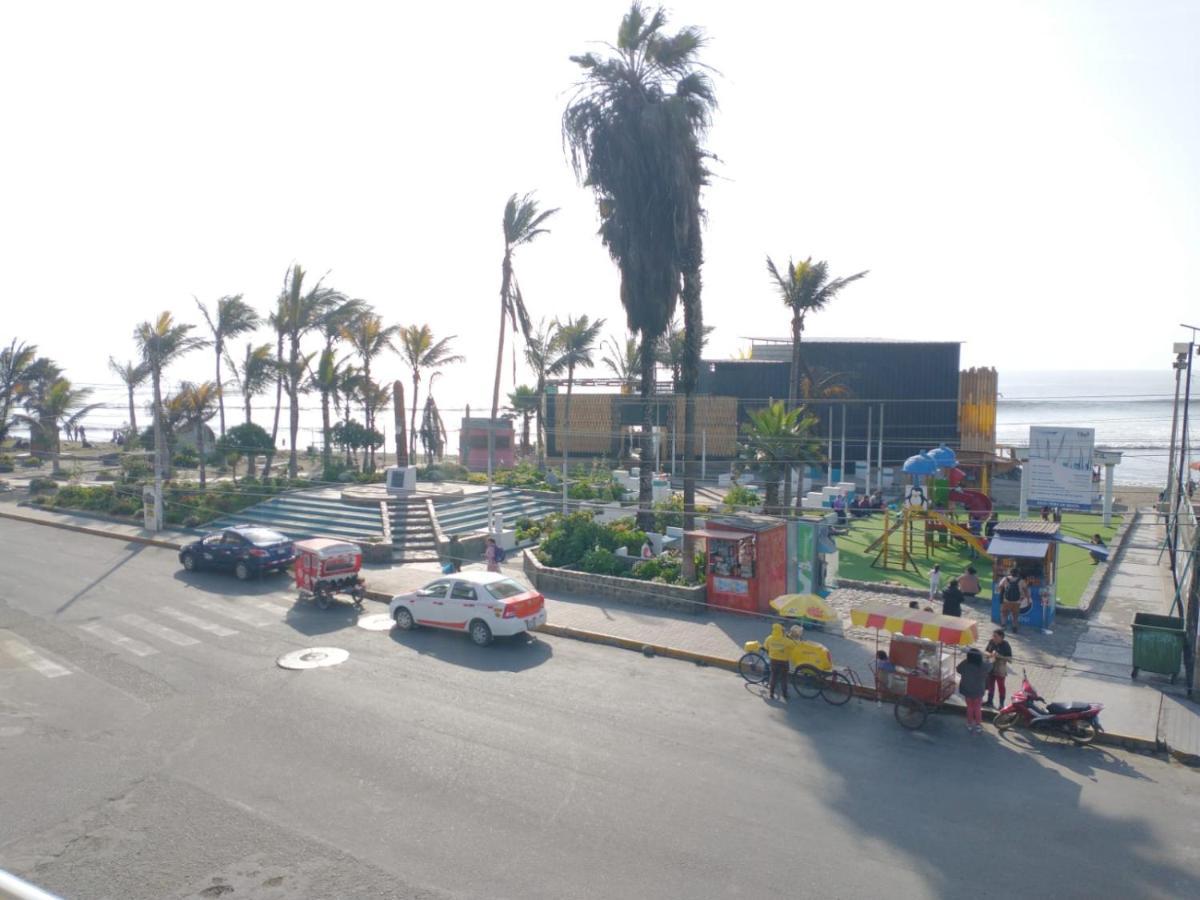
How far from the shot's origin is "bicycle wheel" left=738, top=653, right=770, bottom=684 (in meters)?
15.6

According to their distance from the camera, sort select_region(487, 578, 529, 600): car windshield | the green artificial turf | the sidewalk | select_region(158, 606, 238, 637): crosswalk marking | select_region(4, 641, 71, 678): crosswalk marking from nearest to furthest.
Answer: the sidewalk → select_region(4, 641, 71, 678): crosswalk marking → select_region(487, 578, 529, 600): car windshield → select_region(158, 606, 238, 637): crosswalk marking → the green artificial turf

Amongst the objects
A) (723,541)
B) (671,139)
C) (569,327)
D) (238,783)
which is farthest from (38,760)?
(569,327)

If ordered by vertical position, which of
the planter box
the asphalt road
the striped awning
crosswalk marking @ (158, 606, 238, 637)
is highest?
the striped awning

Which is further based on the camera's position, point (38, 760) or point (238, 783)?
point (38, 760)

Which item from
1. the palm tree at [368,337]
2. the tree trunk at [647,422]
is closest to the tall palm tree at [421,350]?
the palm tree at [368,337]

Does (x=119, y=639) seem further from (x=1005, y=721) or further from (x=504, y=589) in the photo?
(x=1005, y=721)

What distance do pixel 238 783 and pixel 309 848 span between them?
2.32 metres

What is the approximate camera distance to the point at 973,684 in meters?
→ 13.3

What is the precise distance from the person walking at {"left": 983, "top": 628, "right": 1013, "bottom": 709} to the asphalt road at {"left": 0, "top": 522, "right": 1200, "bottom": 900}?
1.15 metres

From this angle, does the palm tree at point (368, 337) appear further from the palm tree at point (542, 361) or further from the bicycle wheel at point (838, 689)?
the bicycle wheel at point (838, 689)

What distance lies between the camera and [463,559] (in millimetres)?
26406

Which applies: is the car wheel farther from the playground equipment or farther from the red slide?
the red slide

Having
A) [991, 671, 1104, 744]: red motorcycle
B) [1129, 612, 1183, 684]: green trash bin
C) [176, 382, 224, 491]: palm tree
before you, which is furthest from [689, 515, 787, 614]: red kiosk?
[176, 382, 224, 491]: palm tree

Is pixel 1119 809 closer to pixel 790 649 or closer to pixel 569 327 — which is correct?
pixel 790 649
